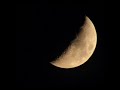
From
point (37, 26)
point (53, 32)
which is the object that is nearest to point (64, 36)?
point (53, 32)

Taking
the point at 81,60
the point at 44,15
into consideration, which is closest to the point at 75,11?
the point at 44,15

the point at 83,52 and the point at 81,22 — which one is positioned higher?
the point at 81,22

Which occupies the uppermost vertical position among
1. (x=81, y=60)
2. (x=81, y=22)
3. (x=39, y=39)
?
(x=81, y=22)

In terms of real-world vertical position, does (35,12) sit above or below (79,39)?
above

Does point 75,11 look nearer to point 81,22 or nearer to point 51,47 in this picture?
point 81,22

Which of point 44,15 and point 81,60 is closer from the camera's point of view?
point 44,15

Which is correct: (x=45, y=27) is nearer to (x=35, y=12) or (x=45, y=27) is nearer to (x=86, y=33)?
(x=35, y=12)
